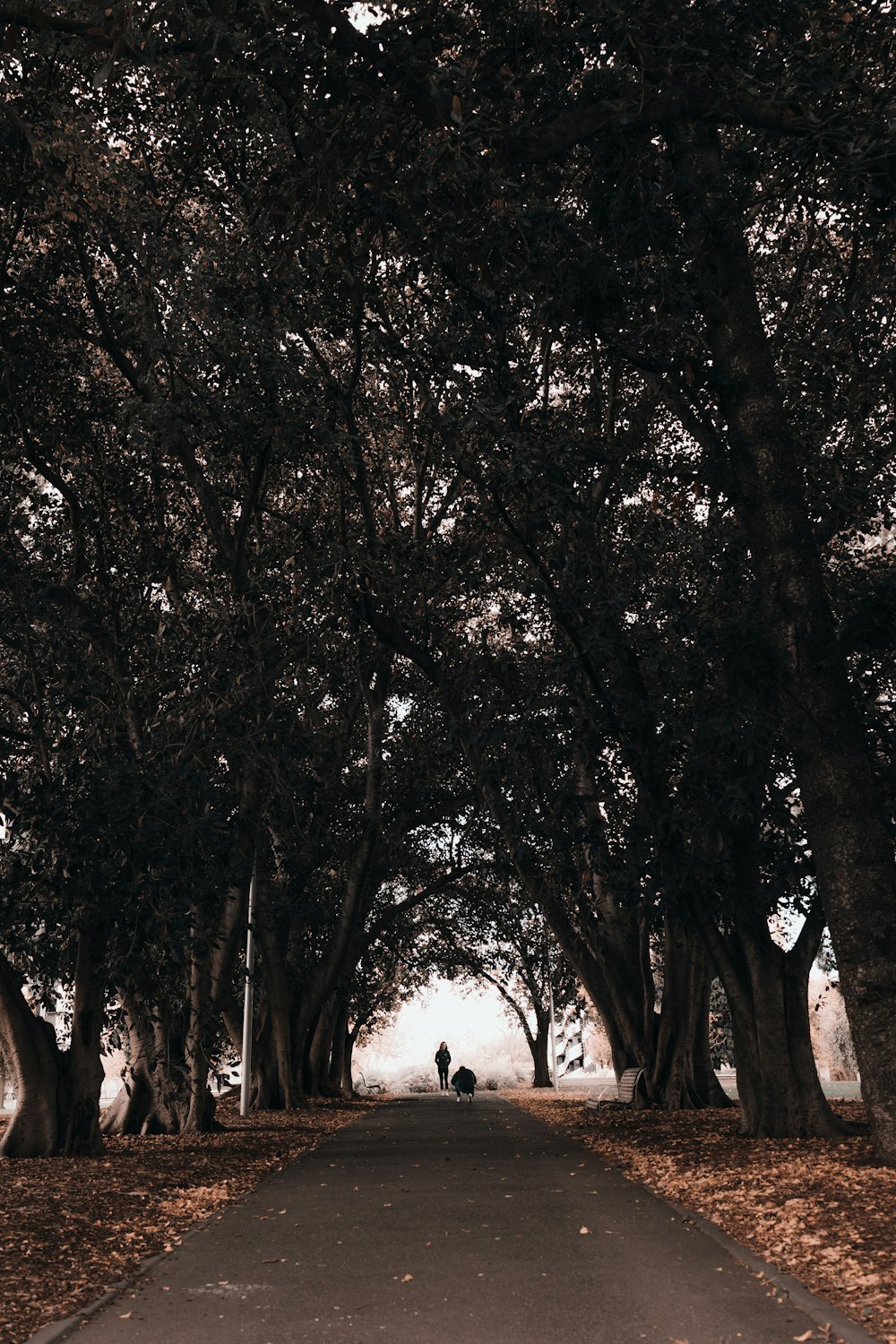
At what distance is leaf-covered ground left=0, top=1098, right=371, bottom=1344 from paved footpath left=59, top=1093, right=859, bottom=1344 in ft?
0.87

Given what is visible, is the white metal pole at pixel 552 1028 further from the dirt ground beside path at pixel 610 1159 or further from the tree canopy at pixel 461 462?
the dirt ground beside path at pixel 610 1159

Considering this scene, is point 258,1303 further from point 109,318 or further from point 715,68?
point 109,318

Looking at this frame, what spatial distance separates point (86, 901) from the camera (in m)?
12.6

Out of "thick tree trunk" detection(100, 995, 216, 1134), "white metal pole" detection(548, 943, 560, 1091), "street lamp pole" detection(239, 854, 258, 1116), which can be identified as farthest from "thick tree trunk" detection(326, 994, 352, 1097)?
"thick tree trunk" detection(100, 995, 216, 1134)

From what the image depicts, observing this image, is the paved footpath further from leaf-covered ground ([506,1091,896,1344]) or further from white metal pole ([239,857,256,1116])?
white metal pole ([239,857,256,1116])

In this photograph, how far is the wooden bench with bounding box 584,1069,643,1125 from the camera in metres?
20.3

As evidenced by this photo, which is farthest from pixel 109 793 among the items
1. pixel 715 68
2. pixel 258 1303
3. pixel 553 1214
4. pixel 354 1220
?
pixel 715 68

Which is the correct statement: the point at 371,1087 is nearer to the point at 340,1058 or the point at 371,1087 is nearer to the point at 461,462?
the point at 340,1058

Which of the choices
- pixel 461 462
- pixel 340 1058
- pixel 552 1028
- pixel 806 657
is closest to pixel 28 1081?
pixel 461 462

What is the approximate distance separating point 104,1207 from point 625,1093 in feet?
42.2

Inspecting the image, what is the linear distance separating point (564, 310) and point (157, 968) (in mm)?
9024

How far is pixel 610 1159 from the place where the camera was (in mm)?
12852

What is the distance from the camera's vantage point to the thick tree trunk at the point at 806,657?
9438 mm

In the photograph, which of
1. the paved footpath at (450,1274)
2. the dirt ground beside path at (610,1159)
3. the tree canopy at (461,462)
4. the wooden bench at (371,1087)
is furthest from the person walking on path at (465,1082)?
the wooden bench at (371,1087)
